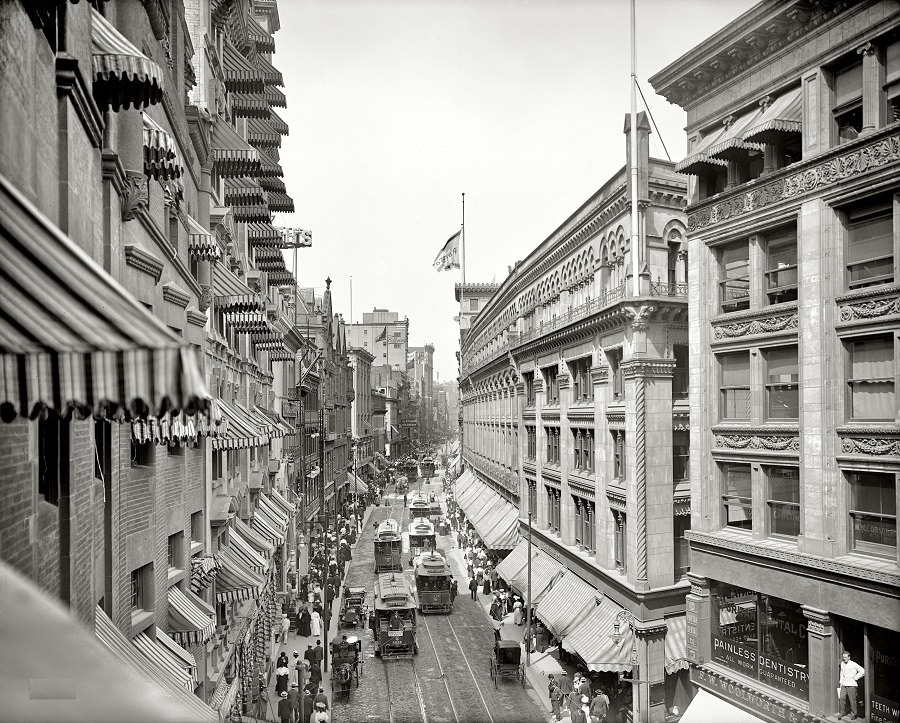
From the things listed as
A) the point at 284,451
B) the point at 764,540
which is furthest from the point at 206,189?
the point at 284,451

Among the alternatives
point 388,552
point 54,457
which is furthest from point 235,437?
point 388,552

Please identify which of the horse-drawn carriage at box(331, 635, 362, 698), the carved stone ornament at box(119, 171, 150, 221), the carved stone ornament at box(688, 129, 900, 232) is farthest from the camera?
the horse-drawn carriage at box(331, 635, 362, 698)

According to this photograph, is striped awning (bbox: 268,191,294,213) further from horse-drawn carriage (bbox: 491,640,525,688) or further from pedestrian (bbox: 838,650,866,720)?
pedestrian (bbox: 838,650,866,720)

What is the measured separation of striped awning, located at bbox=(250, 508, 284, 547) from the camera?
29.3 meters

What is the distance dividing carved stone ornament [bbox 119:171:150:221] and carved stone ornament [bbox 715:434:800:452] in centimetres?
1487

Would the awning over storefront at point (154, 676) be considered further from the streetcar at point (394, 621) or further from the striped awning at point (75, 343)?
the streetcar at point (394, 621)

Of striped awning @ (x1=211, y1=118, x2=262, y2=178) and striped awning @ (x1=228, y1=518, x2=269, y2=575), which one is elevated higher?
striped awning @ (x1=211, y1=118, x2=262, y2=178)

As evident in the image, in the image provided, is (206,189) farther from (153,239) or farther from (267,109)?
(267,109)

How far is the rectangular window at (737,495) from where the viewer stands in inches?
787

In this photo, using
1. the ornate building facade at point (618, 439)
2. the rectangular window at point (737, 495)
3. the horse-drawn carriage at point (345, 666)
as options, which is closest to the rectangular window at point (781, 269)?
the rectangular window at point (737, 495)

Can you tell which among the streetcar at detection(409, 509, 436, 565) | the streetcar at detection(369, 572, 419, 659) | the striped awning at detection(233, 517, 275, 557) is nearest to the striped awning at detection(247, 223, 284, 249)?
the striped awning at detection(233, 517, 275, 557)

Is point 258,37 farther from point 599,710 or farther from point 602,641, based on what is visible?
point 599,710

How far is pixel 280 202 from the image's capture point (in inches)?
1426

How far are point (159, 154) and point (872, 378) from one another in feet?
47.7
